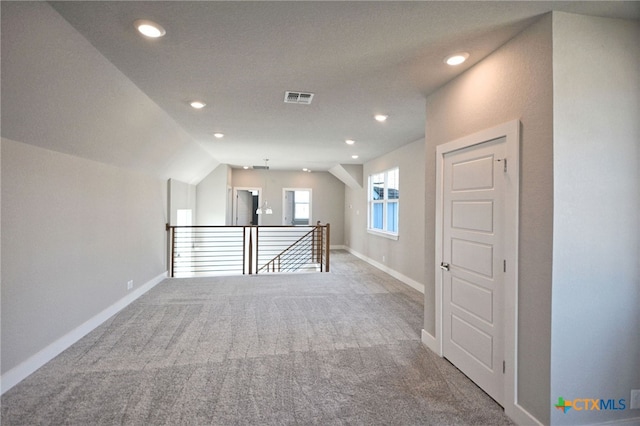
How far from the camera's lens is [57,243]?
287cm

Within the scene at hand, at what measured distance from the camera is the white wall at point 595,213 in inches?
71.6

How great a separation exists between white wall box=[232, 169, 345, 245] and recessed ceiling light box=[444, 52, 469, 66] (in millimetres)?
7946

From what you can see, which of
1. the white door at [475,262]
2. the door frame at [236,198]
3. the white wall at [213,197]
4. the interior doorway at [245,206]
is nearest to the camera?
the white door at [475,262]

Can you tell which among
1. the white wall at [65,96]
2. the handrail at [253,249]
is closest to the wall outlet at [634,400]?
the white wall at [65,96]

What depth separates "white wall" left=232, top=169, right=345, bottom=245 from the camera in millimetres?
10047

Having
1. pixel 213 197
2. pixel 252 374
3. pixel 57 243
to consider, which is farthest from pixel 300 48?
pixel 213 197

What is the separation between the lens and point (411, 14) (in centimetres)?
184

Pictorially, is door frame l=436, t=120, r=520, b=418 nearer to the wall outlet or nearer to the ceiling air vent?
the wall outlet

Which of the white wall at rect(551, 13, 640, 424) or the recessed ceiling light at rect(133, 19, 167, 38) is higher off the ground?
the recessed ceiling light at rect(133, 19, 167, 38)

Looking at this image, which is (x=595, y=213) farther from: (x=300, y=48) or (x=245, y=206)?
(x=245, y=206)

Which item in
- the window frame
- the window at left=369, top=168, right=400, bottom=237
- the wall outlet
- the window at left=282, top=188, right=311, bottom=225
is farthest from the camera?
the window at left=282, top=188, right=311, bottom=225

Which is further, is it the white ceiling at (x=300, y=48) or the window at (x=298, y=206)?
the window at (x=298, y=206)

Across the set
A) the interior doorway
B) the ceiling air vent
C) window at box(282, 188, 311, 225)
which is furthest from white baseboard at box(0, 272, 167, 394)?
window at box(282, 188, 311, 225)

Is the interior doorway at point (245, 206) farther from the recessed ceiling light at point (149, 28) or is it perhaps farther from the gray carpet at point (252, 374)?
the recessed ceiling light at point (149, 28)
